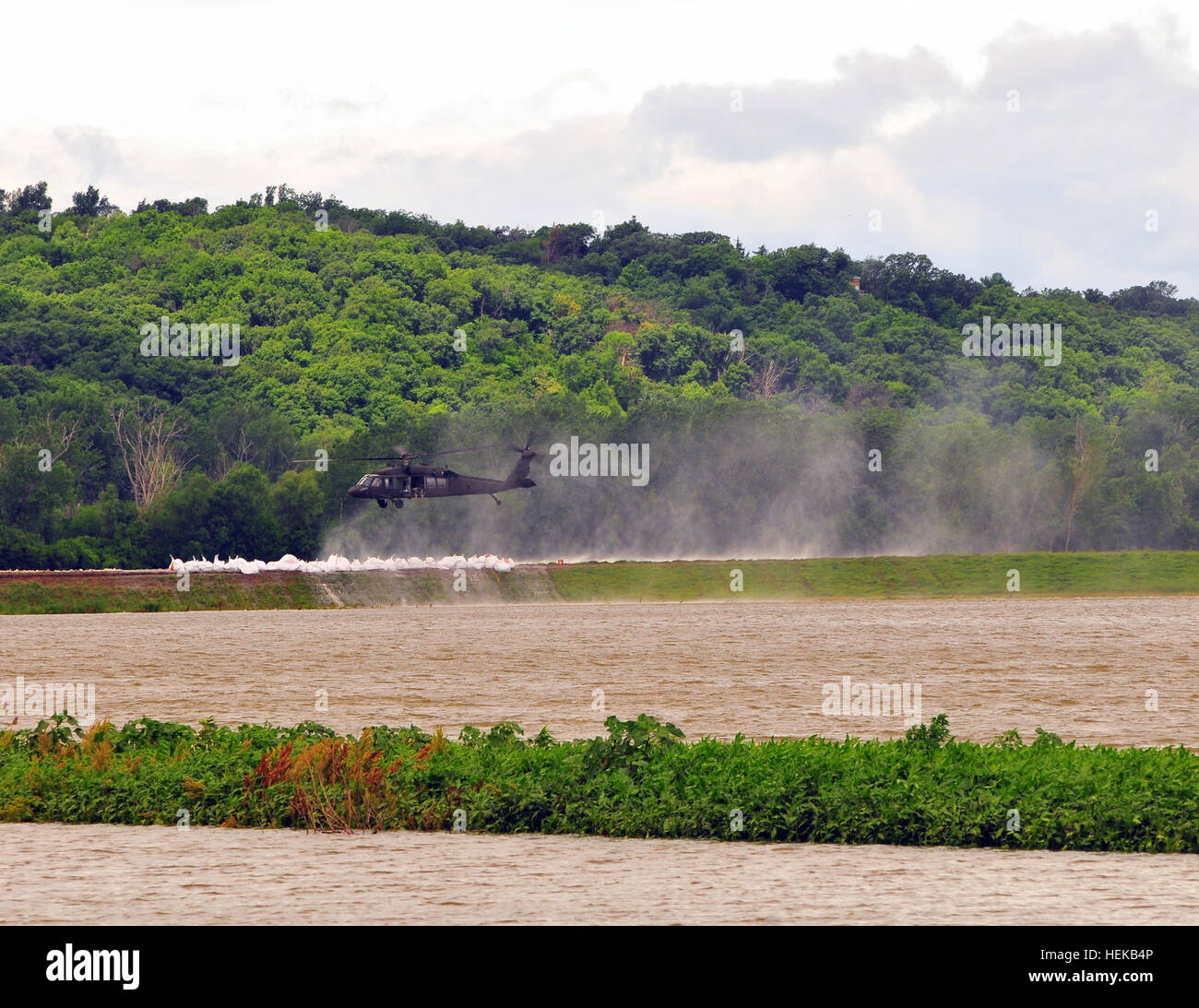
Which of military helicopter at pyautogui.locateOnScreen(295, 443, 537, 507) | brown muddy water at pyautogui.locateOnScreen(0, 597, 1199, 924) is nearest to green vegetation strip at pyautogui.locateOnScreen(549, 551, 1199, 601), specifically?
brown muddy water at pyautogui.locateOnScreen(0, 597, 1199, 924)

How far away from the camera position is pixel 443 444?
633ft

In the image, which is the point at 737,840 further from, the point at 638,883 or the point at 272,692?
the point at 272,692

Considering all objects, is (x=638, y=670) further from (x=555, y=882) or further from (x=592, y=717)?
(x=555, y=882)

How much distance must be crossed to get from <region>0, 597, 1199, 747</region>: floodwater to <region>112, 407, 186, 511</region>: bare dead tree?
170 feet

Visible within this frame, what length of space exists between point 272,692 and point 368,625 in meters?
62.1

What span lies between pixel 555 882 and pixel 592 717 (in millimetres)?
24780

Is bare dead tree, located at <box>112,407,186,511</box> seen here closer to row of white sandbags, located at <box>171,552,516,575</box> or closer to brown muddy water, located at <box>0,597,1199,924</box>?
row of white sandbags, located at <box>171,552,516,575</box>

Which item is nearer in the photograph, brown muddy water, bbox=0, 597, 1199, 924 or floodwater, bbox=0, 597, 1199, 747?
brown muddy water, bbox=0, 597, 1199, 924

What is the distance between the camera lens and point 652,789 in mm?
24719

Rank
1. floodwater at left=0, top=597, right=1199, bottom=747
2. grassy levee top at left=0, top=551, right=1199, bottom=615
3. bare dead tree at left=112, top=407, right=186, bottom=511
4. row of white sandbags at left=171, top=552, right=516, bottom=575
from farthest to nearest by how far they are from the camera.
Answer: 1. bare dead tree at left=112, top=407, right=186, bottom=511
2. row of white sandbags at left=171, top=552, right=516, bottom=575
3. grassy levee top at left=0, top=551, right=1199, bottom=615
4. floodwater at left=0, top=597, right=1199, bottom=747

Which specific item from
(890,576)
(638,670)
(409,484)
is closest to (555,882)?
(638,670)

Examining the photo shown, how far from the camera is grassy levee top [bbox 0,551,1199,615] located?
137 m

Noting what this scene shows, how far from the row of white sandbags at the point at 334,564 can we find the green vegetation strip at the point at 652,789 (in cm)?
11183

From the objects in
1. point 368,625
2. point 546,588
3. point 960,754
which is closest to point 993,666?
point 960,754
